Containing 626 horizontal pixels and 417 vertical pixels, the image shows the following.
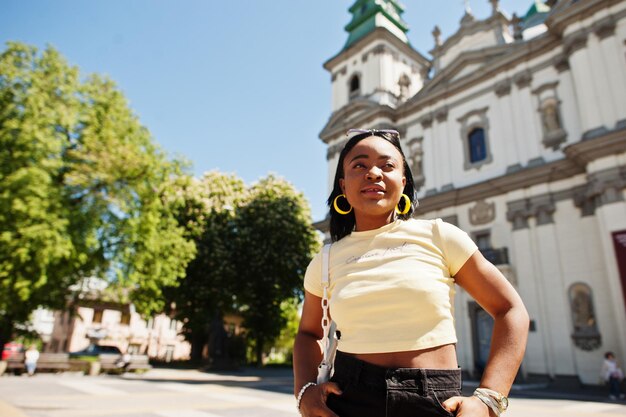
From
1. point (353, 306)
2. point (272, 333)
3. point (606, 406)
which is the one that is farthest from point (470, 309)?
point (353, 306)

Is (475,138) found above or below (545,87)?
below

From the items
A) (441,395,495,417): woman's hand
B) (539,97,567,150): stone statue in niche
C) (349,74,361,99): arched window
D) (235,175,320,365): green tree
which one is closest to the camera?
(441,395,495,417): woman's hand

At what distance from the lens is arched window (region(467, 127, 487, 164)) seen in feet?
70.1

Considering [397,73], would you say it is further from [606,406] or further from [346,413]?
[346,413]

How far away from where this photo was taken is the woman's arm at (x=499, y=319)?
4.60ft

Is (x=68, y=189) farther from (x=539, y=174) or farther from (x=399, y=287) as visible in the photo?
(x=539, y=174)

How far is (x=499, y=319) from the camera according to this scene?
4.96 ft

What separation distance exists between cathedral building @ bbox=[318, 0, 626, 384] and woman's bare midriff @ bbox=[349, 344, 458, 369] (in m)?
16.2

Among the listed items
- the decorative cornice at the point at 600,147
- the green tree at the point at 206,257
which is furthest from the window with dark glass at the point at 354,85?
the decorative cornice at the point at 600,147

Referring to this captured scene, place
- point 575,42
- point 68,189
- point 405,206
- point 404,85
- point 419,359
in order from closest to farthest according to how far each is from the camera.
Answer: point 419,359 → point 405,206 → point 68,189 → point 575,42 → point 404,85


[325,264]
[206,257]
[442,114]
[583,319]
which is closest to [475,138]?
[442,114]

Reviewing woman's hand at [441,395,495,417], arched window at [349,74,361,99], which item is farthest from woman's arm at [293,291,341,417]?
arched window at [349,74,361,99]

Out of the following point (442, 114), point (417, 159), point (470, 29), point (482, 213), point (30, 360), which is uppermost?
point (470, 29)

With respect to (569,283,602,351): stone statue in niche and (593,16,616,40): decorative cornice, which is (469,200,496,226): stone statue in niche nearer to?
(569,283,602,351): stone statue in niche
